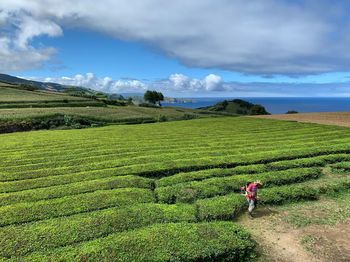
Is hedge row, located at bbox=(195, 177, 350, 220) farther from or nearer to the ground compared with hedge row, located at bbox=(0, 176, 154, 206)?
farther from the ground

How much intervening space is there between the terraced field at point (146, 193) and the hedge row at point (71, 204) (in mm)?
48

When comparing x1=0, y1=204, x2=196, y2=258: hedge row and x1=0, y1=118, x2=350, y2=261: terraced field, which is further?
x1=0, y1=204, x2=196, y2=258: hedge row

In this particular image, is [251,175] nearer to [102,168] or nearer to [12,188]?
[102,168]

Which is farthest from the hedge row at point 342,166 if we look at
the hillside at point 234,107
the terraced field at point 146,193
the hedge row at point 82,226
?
the hillside at point 234,107

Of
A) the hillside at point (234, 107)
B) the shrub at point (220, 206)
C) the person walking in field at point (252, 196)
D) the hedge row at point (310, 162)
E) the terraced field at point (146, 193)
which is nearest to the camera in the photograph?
the terraced field at point (146, 193)

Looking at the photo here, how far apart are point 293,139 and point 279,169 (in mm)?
14415

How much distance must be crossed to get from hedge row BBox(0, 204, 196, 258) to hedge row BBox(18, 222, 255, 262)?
2.10ft

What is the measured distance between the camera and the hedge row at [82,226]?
1295cm

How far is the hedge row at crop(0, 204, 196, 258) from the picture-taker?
12953mm

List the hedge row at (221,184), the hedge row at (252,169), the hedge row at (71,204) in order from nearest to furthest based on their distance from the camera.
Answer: the hedge row at (71,204)
the hedge row at (221,184)
the hedge row at (252,169)

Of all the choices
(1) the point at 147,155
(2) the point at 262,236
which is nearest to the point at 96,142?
(1) the point at 147,155

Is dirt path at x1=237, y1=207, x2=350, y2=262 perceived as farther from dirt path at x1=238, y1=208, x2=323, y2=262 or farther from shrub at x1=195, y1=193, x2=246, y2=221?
shrub at x1=195, y1=193, x2=246, y2=221

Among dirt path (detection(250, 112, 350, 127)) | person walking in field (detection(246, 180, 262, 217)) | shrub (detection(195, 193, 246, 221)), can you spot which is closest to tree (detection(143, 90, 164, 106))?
dirt path (detection(250, 112, 350, 127))

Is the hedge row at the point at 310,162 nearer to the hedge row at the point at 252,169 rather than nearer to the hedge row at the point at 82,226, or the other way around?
the hedge row at the point at 252,169
